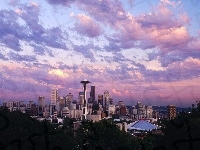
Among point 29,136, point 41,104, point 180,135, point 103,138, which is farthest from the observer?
point 41,104

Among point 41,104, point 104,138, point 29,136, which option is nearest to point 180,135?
point 104,138

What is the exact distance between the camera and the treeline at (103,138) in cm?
3272

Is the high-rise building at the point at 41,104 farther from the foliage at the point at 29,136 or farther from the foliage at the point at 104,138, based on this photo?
the foliage at the point at 104,138

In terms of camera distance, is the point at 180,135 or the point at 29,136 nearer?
the point at 180,135

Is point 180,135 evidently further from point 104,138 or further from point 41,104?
point 41,104

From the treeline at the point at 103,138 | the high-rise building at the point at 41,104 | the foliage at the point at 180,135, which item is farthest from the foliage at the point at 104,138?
the high-rise building at the point at 41,104

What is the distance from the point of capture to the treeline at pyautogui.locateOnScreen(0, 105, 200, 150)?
32719 mm

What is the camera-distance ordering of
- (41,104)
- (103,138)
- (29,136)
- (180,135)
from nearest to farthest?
(180,135)
(29,136)
(103,138)
(41,104)

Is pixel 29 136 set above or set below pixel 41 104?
below

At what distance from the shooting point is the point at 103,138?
119ft

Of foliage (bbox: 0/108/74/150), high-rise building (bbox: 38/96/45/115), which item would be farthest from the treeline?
high-rise building (bbox: 38/96/45/115)

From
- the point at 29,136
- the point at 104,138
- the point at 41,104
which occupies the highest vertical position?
the point at 41,104

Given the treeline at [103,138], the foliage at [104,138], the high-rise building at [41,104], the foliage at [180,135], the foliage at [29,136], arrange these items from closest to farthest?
1. the foliage at [180,135]
2. the treeline at [103,138]
3. the foliage at [104,138]
4. the foliage at [29,136]
5. the high-rise building at [41,104]

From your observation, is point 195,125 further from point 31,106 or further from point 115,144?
point 31,106
